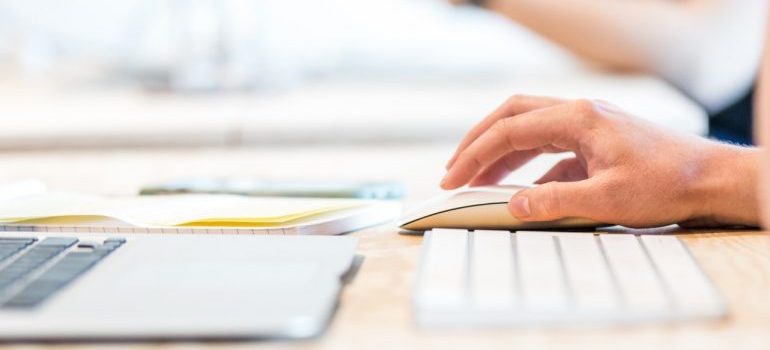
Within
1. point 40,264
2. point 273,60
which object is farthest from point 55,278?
point 273,60

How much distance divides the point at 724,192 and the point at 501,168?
0.22m

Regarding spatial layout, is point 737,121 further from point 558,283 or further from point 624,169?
point 558,283

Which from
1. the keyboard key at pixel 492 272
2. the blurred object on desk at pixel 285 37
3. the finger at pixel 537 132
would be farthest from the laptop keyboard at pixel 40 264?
the blurred object on desk at pixel 285 37

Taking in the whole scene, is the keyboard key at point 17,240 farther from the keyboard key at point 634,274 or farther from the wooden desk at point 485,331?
the keyboard key at point 634,274

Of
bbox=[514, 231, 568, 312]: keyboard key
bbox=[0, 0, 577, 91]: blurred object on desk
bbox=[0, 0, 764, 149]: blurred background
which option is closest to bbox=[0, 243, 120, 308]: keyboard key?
bbox=[514, 231, 568, 312]: keyboard key

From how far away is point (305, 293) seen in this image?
1.81 feet

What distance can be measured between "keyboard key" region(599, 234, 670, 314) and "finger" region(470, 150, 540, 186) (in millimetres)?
217

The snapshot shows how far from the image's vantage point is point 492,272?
0.59m

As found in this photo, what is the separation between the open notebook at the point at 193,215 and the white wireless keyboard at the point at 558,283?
0.47 feet

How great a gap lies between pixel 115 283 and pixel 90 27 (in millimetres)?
2403

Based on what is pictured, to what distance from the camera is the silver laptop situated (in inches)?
20.0

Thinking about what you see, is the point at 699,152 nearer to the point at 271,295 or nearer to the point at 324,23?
the point at 271,295

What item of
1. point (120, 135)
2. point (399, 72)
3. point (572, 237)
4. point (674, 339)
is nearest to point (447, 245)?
point (572, 237)

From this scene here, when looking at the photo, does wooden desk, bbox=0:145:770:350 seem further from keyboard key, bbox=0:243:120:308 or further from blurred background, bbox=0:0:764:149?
blurred background, bbox=0:0:764:149
